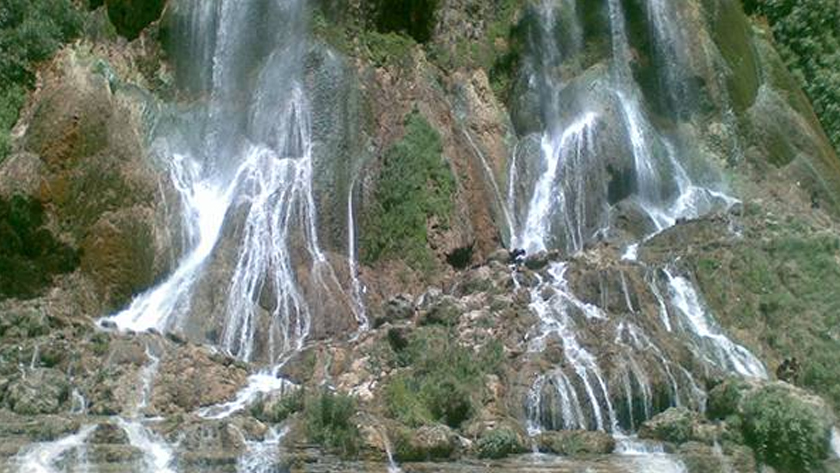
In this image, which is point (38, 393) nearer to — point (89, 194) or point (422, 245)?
point (89, 194)

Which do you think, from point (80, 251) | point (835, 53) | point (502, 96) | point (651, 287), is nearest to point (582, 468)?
point (651, 287)

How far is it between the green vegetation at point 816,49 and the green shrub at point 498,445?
60.6 feet

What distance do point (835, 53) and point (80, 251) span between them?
20.1m

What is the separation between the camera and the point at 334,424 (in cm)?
1928

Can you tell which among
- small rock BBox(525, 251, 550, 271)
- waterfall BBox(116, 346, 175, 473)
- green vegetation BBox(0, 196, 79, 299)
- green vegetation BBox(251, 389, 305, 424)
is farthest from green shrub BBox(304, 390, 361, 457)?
green vegetation BBox(0, 196, 79, 299)

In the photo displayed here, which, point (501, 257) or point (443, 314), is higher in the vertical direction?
point (501, 257)

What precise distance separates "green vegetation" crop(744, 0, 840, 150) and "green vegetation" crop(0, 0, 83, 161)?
59.3 feet

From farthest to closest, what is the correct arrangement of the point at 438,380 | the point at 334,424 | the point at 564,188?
the point at 564,188, the point at 438,380, the point at 334,424

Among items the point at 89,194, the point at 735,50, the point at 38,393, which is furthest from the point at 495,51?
the point at 38,393

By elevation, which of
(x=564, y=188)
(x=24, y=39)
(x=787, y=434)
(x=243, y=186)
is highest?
(x=24, y=39)

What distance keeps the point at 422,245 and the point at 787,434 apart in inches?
350

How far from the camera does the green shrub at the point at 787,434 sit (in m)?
20.6

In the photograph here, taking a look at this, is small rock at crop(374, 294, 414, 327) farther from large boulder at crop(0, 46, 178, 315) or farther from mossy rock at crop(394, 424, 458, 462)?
large boulder at crop(0, 46, 178, 315)

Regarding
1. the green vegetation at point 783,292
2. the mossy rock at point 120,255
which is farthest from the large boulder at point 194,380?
the green vegetation at point 783,292
